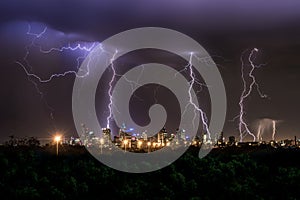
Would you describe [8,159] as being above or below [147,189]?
above

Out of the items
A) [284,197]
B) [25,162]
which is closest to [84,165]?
[25,162]

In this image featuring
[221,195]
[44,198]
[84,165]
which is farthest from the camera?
[84,165]

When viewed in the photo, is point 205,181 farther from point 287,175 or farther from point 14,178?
point 14,178

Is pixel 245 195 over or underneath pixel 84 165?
underneath

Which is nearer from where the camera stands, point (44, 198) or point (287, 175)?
point (44, 198)

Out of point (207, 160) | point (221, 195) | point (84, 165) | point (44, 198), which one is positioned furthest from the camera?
point (207, 160)

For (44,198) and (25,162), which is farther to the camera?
(25,162)

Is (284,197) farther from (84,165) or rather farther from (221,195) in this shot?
(84,165)

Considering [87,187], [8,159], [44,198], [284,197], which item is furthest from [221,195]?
[8,159]

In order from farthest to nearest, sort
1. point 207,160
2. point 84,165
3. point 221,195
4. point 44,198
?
point 207,160
point 84,165
point 221,195
point 44,198
